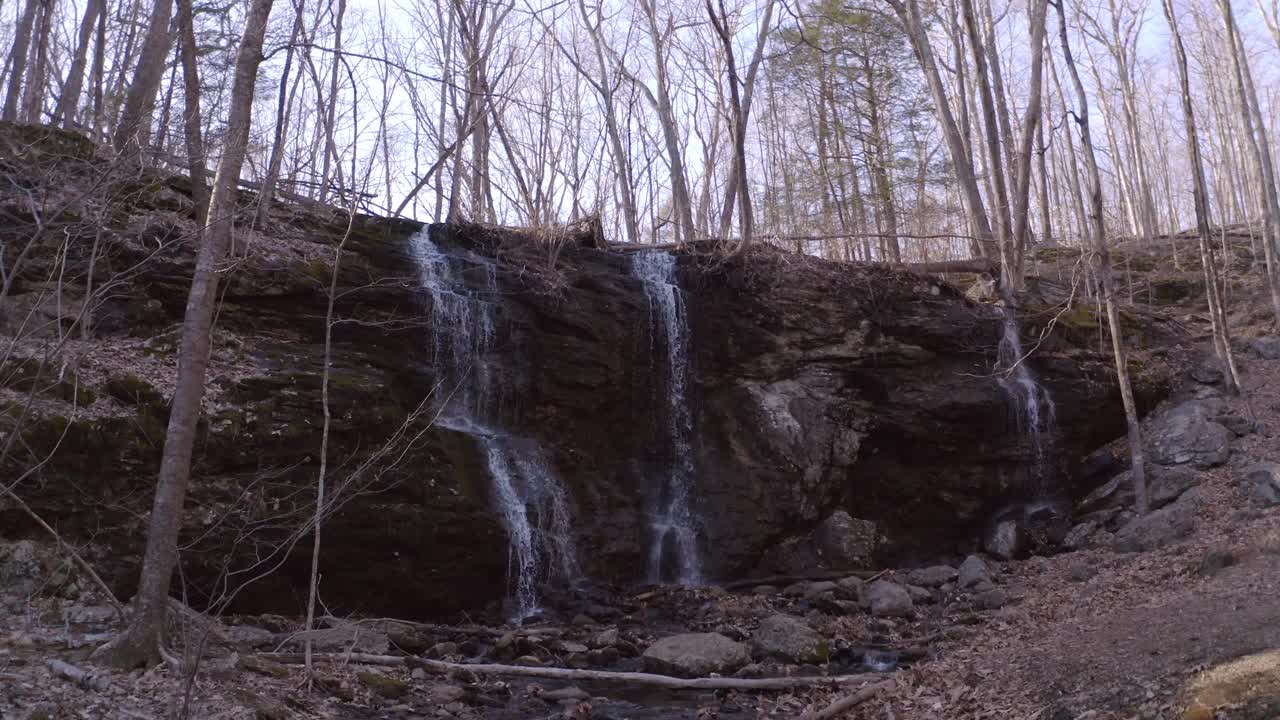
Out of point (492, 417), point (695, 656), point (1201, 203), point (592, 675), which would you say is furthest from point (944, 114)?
point (592, 675)

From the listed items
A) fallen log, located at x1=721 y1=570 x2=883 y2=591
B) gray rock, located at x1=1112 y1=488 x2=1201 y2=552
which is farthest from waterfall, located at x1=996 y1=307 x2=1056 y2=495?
fallen log, located at x1=721 y1=570 x2=883 y2=591

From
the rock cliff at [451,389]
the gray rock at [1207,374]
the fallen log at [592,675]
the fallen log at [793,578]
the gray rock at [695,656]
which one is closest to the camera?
the fallen log at [592,675]

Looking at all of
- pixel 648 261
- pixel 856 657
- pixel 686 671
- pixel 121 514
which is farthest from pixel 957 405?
pixel 121 514

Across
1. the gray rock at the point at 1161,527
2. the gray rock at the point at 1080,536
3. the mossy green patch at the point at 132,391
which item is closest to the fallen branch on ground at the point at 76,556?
the mossy green patch at the point at 132,391

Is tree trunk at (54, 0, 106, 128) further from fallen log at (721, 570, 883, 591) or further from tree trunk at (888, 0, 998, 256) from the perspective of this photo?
tree trunk at (888, 0, 998, 256)

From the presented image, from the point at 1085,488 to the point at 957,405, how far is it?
286 centimetres

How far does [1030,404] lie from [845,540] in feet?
15.2

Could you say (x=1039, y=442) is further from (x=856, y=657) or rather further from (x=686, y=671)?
(x=686, y=671)

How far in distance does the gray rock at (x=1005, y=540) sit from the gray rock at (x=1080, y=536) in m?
0.75

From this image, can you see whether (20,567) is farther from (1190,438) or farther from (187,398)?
(1190,438)

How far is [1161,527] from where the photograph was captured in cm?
1243

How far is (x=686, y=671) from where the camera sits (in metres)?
8.95

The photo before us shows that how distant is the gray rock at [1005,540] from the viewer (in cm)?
1498

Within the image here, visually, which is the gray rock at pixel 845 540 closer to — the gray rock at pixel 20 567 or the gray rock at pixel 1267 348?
the gray rock at pixel 1267 348
